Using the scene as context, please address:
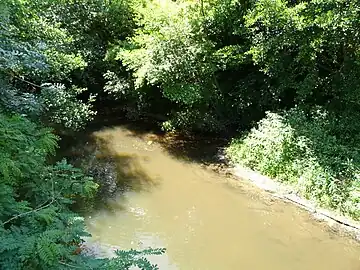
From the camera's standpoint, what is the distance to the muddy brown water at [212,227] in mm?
5250

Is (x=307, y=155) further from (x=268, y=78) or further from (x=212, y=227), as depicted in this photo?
(x=268, y=78)

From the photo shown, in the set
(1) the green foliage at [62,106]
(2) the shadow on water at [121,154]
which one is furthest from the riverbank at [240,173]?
(1) the green foliage at [62,106]

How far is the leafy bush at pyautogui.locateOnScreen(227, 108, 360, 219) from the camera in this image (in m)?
6.38

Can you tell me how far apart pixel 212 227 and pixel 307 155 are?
2211 millimetres

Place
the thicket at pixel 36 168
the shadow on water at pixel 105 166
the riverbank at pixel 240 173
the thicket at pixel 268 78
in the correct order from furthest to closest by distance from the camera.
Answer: the shadow on water at pixel 105 166 < the thicket at pixel 268 78 < the riverbank at pixel 240 173 < the thicket at pixel 36 168

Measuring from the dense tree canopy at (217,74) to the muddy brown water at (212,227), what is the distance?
68 centimetres

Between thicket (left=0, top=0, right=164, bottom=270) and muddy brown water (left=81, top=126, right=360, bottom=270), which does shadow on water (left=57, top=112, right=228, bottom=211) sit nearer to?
muddy brown water (left=81, top=126, right=360, bottom=270)

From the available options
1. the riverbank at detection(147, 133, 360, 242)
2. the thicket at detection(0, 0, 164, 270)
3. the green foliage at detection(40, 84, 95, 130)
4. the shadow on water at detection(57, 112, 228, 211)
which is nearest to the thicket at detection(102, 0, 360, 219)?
the riverbank at detection(147, 133, 360, 242)

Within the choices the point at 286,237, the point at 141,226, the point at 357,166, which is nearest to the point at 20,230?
the point at 141,226

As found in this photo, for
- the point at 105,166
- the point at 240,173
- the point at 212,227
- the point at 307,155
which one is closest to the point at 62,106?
the point at 105,166

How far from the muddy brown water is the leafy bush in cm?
49

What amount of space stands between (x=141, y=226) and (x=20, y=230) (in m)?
3.33

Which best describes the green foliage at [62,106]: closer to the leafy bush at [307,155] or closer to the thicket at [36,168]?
the thicket at [36,168]

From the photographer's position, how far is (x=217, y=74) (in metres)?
9.34
